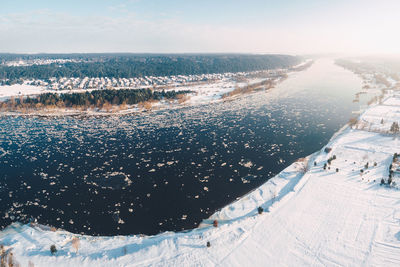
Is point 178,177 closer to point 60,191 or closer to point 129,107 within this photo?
point 60,191

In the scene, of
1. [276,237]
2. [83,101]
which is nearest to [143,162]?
[276,237]

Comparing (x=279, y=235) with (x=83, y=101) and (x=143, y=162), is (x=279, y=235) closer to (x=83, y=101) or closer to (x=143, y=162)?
(x=143, y=162)

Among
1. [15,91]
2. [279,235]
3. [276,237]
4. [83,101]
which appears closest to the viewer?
[276,237]

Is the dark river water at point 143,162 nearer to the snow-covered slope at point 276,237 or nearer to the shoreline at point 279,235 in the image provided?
the shoreline at point 279,235

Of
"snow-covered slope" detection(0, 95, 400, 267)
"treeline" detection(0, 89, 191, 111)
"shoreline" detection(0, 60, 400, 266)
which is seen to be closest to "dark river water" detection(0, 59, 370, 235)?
"shoreline" detection(0, 60, 400, 266)

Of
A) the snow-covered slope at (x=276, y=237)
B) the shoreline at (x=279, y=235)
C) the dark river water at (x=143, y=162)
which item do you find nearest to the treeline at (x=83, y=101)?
the dark river water at (x=143, y=162)

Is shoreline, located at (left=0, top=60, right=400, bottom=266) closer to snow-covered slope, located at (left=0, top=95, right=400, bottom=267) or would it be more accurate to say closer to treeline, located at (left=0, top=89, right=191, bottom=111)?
snow-covered slope, located at (left=0, top=95, right=400, bottom=267)
